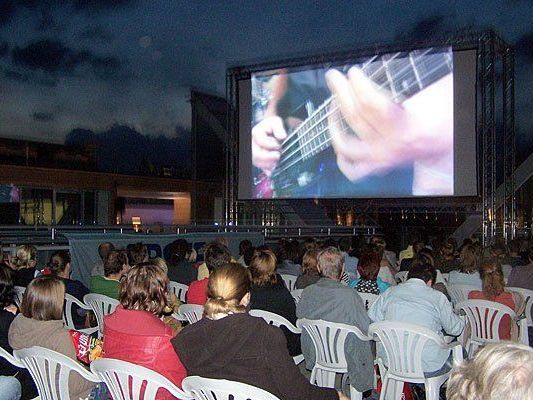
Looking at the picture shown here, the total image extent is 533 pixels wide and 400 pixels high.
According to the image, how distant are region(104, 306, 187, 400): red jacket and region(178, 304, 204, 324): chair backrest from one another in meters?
1.50

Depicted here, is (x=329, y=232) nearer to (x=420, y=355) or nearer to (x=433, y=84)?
(x=433, y=84)

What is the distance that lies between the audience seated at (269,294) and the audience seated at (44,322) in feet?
4.74

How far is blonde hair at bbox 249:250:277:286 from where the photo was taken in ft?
13.3

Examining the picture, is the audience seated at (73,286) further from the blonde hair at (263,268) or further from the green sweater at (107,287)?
the blonde hair at (263,268)

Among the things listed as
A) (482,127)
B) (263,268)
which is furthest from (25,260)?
(482,127)

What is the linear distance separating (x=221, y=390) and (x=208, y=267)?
2878 mm

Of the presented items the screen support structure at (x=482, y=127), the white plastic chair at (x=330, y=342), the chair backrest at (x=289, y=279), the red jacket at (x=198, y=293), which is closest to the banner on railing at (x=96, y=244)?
the chair backrest at (x=289, y=279)

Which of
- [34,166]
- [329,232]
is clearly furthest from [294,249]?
[34,166]

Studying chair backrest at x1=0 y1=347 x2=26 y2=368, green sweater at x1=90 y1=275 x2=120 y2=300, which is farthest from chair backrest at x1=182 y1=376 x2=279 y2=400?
green sweater at x1=90 y1=275 x2=120 y2=300

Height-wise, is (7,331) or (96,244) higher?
(96,244)

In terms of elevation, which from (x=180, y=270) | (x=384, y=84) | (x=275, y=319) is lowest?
(x=275, y=319)

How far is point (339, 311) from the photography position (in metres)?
3.69

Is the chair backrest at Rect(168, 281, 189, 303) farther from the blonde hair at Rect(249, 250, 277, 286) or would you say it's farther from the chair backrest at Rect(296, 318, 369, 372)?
the chair backrest at Rect(296, 318, 369, 372)

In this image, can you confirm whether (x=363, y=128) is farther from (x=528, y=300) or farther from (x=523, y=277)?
(x=528, y=300)
